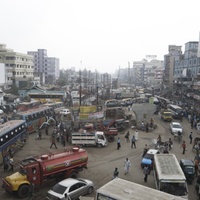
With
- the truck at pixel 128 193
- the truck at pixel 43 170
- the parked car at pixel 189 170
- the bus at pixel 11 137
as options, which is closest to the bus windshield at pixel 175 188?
the truck at pixel 128 193

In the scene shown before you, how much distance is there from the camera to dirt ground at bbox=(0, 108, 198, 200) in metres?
14.8

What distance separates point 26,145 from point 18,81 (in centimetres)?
4659

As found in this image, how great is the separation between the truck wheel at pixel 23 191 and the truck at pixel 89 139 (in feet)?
29.9

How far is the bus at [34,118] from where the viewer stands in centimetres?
2644

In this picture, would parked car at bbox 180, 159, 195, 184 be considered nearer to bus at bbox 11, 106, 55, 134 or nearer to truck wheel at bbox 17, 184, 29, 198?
truck wheel at bbox 17, 184, 29, 198

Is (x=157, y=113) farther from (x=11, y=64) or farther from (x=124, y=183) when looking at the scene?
(x=11, y=64)

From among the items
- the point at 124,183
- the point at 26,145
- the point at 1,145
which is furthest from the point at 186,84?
the point at 124,183

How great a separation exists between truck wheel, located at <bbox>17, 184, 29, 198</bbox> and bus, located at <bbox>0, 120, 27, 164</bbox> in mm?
5389

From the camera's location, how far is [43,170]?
13477 mm

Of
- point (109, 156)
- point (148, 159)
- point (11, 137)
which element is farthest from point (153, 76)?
point (148, 159)

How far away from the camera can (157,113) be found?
1510 inches

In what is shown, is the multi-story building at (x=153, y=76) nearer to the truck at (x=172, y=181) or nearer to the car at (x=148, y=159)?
the car at (x=148, y=159)

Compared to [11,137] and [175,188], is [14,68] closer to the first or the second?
[11,137]

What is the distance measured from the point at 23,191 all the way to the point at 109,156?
26.1 feet
